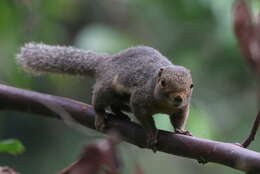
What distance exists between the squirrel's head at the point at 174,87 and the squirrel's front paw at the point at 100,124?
28 centimetres

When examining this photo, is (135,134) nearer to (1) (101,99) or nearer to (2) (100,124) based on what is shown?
(2) (100,124)

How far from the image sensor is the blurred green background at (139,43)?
9.87 ft

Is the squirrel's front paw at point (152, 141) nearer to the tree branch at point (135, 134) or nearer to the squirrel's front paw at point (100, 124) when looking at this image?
the tree branch at point (135, 134)

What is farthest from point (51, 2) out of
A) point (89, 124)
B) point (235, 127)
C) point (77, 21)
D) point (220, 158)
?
point (77, 21)

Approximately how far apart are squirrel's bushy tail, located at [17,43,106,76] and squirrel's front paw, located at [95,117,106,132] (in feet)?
2.03

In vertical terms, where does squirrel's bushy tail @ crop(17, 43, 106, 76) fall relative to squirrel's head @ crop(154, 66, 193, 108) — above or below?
below

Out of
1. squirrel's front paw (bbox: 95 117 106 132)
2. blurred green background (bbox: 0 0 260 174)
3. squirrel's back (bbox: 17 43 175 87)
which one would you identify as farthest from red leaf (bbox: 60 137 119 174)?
squirrel's back (bbox: 17 43 175 87)

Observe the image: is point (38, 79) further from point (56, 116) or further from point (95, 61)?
point (56, 116)

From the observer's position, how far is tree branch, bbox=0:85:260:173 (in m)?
1.66

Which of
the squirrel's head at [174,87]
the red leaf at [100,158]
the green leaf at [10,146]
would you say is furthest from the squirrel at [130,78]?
the red leaf at [100,158]

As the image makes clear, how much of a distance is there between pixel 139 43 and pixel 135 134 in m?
2.85

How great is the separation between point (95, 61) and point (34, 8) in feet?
1.37

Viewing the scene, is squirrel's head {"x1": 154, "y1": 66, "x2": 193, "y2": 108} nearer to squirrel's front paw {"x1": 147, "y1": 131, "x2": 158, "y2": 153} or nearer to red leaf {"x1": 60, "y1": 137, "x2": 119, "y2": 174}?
squirrel's front paw {"x1": 147, "y1": 131, "x2": 158, "y2": 153}

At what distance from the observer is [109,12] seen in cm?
563
